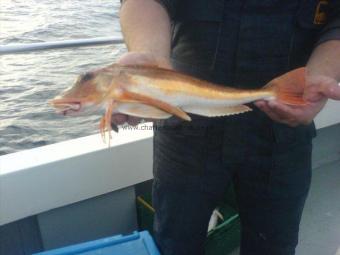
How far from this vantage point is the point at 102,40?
7.23 feet

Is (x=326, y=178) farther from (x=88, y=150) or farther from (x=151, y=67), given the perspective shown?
(x=151, y=67)

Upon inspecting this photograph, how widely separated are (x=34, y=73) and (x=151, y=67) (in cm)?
490

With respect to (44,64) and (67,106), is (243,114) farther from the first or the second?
(44,64)

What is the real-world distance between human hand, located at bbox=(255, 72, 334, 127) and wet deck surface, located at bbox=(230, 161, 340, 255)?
122 cm

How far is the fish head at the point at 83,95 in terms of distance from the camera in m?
1.00

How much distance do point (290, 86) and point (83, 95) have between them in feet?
1.86

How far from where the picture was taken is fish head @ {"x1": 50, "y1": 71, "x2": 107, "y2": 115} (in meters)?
1.00

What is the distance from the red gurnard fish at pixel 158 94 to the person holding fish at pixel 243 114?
4cm

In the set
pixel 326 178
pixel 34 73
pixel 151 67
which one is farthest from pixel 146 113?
pixel 34 73

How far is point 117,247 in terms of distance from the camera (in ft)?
4.69

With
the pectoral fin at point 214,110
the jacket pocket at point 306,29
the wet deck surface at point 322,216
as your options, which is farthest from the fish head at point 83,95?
the wet deck surface at point 322,216

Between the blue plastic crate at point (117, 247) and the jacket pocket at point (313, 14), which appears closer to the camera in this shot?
the jacket pocket at point (313, 14)

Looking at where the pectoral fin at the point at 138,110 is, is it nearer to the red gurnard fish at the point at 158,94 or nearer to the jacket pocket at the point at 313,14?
the red gurnard fish at the point at 158,94

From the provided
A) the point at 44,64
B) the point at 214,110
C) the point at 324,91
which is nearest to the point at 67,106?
the point at 214,110
